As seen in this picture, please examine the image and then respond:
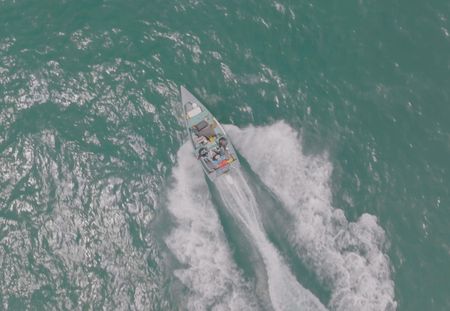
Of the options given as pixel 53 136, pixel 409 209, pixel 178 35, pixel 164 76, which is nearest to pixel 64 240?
pixel 53 136

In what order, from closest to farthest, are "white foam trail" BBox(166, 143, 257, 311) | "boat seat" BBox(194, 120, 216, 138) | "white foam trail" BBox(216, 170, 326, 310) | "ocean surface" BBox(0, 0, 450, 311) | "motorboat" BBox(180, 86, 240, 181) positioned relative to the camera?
1. "white foam trail" BBox(216, 170, 326, 310)
2. "white foam trail" BBox(166, 143, 257, 311)
3. "ocean surface" BBox(0, 0, 450, 311)
4. "motorboat" BBox(180, 86, 240, 181)
5. "boat seat" BBox(194, 120, 216, 138)

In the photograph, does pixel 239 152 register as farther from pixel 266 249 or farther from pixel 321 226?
pixel 321 226

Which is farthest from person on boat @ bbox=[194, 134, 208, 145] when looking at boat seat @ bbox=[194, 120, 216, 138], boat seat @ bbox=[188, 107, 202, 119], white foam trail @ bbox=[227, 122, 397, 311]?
white foam trail @ bbox=[227, 122, 397, 311]

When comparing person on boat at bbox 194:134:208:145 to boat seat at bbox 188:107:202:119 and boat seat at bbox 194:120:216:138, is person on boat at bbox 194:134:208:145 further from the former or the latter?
boat seat at bbox 188:107:202:119

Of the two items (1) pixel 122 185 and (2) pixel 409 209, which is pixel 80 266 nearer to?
(1) pixel 122 185

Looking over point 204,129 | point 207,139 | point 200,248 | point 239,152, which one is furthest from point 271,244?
point 204,129

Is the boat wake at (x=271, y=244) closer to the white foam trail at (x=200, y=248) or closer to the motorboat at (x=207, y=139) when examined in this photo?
the white foam trail at (x=200, y=248)
